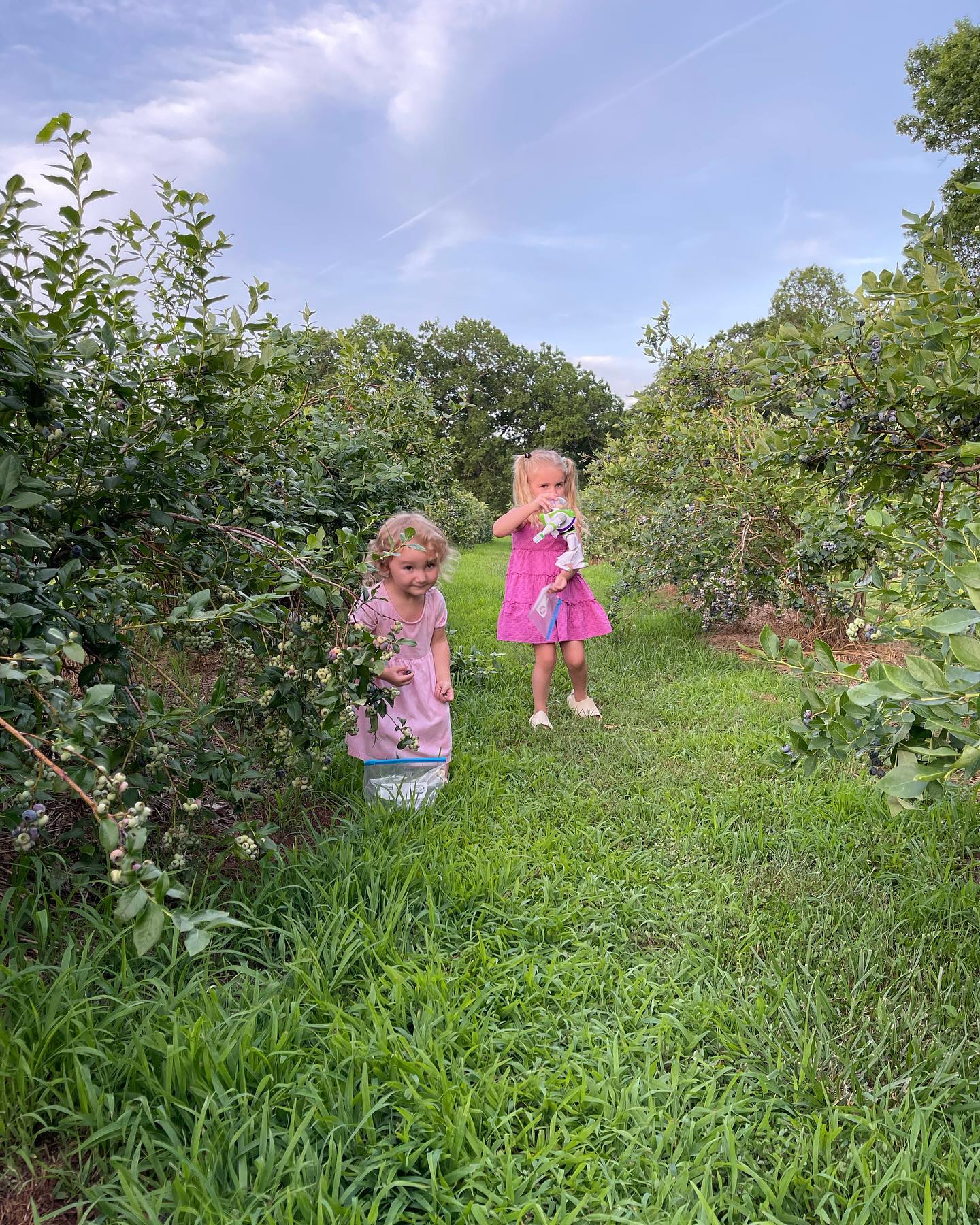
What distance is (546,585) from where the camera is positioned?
4.03m

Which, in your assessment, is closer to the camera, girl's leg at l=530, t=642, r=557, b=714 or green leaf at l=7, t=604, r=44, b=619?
green leaf at l=7, t=604, r=44, b=619

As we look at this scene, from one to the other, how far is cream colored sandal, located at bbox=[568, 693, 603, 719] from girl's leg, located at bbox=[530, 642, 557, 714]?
0.74ft

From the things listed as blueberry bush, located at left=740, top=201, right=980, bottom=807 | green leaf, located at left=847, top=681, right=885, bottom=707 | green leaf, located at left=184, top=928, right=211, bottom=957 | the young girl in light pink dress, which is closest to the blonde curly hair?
the young girl in light pink dress

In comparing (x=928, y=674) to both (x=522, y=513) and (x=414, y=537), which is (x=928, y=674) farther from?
(x=522, y=513)

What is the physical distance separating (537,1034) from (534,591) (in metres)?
2.64

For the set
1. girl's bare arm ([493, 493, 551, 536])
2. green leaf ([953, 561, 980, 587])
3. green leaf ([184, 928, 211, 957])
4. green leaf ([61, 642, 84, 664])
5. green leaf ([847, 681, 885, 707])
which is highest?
girl's bare arm ([493, 493, 551, 536])

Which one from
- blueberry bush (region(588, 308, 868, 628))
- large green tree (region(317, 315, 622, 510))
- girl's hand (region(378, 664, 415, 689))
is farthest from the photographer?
large green tree (region(317, 315, 622, 510))

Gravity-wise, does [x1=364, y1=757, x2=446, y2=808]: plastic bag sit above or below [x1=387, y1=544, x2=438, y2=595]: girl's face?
below

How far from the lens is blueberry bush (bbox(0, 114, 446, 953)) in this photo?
1.37 metres

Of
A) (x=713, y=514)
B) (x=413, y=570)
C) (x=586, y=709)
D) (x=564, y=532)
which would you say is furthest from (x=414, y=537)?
(x=713, y=514)

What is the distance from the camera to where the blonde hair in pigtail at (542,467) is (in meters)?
4.05

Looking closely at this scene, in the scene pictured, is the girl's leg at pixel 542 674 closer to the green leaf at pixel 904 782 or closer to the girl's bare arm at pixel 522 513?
the girl's bare arm at pixel 522 513

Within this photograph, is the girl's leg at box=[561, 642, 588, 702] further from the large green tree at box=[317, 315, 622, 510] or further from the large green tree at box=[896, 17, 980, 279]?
the large green tree at box=[317, 315, 622, 510]

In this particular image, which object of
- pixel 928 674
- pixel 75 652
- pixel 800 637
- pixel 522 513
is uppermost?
pixel 522 513
